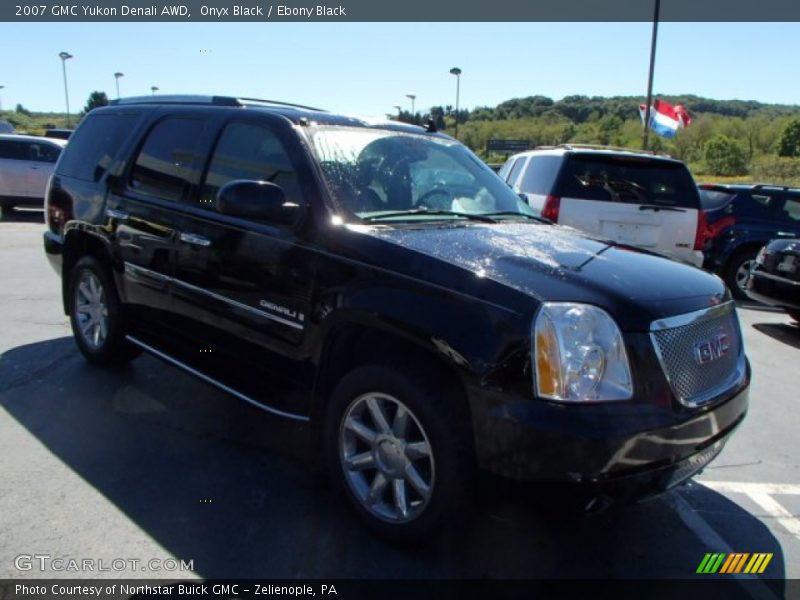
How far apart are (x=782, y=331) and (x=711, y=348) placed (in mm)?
5880

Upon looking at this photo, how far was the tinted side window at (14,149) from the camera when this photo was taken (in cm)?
1575

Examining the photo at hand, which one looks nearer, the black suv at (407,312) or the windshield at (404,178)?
the black suv at (407,312)

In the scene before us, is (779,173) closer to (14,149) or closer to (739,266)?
(739,266)

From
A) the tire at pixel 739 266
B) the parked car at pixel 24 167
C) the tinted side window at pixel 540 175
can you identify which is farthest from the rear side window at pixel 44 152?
the tire at pixel 739 266

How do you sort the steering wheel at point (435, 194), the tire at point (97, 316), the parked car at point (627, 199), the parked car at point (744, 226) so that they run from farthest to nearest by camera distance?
the parked car at point (744, 226)
the parked car at point (627, 199)
the tire at point (97, 316)
the steering wheel at point (435, 194)

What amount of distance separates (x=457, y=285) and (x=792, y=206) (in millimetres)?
9321

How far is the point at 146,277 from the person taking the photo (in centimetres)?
423

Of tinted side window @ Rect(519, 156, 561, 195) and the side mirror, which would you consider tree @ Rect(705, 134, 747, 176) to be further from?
the side mirror

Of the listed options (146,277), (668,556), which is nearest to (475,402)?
(668,556)

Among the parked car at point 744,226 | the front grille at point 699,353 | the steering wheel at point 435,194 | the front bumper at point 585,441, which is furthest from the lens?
the parked car at point 744,226

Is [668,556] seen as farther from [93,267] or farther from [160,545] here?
[93,267]

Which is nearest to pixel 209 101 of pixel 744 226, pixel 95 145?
pixel 95 145

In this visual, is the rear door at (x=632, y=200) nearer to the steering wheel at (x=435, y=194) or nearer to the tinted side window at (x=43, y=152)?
the steering wheel at (x=435, y=194)

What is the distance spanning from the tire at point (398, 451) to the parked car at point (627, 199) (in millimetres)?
4914
